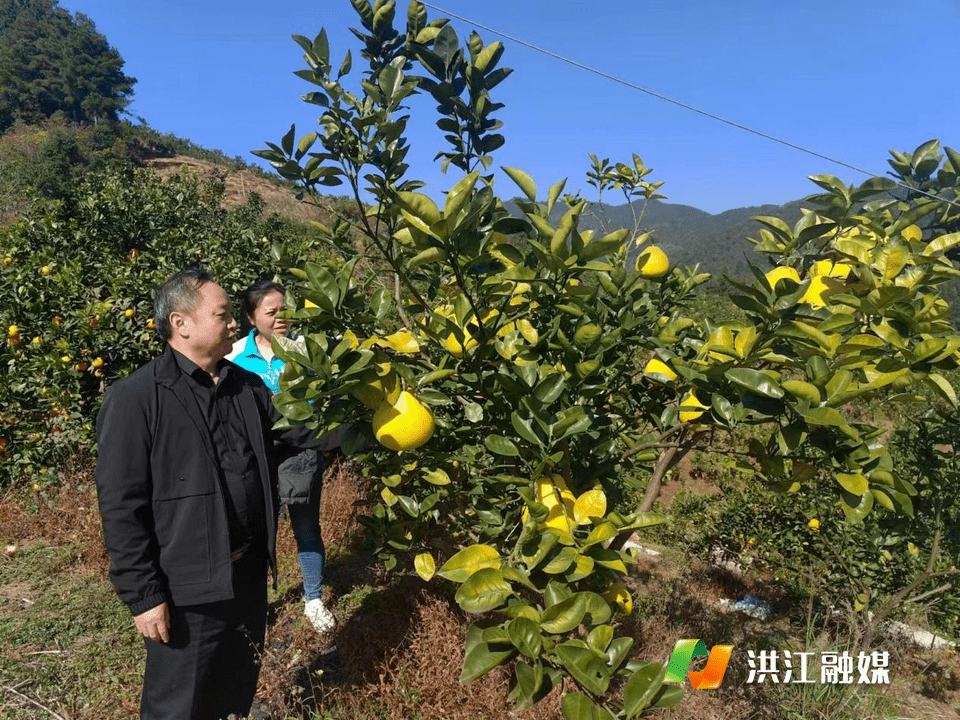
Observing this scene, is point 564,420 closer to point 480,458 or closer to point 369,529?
point 480,458

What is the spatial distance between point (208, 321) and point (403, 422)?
2.33 ft

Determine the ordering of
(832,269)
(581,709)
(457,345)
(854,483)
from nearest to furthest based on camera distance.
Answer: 1. (581,709)
2. (854,483)
3. (457,345)
4. (832,269)

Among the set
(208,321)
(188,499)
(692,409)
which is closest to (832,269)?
(692,409)

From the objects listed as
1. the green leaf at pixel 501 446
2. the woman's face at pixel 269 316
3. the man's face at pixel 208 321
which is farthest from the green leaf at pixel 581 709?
the woman's face at pixel 269 316

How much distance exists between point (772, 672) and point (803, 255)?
5.23ft

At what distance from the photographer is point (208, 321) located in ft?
4.82

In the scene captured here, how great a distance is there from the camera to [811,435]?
100cm

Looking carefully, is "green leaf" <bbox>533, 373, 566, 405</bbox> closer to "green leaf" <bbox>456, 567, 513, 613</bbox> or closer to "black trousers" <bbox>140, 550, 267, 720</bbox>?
"green leaf" <bbox>456, 567, 513, 613</bbox>

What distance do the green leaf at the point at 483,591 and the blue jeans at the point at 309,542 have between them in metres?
1.72

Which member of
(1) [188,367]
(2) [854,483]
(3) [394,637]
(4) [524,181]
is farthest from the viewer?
(3) [394,637]

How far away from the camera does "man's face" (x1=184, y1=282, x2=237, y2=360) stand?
147 cm

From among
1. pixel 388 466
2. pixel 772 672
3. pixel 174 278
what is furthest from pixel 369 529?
pixel 772 672

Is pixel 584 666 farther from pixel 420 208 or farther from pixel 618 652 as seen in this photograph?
pixel 420 208

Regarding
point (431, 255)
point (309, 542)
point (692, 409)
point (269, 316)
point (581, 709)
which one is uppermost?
point (431, 255)
